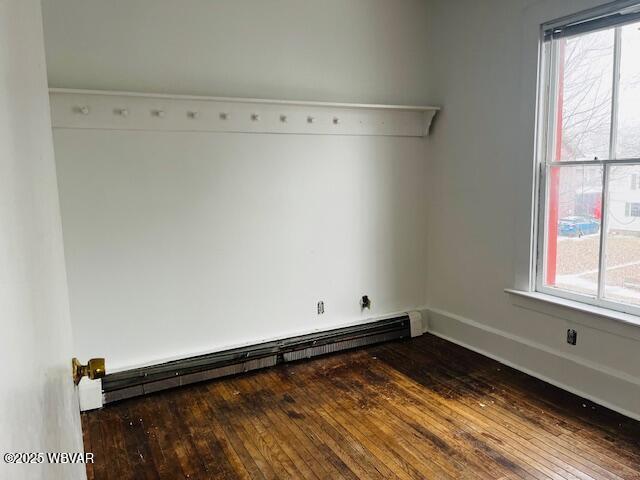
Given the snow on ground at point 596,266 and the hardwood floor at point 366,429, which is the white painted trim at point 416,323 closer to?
the hardwood floor at point 366,429

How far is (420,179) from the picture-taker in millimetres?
3984

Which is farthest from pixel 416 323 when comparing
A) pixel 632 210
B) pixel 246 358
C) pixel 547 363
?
pixel 632 210

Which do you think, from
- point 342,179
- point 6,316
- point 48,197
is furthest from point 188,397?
point 6,316

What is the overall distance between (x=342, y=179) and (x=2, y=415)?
3.24 metres

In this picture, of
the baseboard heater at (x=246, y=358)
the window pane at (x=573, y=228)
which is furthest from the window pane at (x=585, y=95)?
the baseboard heater at (x=246, y=358)

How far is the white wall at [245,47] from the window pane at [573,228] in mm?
1337

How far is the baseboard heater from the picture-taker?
2.94 m

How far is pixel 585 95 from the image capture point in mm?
2889

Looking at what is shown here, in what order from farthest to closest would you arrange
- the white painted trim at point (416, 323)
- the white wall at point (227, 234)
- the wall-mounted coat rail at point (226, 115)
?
the white painted trim at point (416, 323)
the white wall at point (227, 234)
the wall-mounted coat rail at point (226, 115)

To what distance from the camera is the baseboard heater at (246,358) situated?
2943mm

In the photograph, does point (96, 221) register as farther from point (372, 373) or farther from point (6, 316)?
point (6, 316)

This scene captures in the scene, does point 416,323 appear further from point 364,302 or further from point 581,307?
point 581,307

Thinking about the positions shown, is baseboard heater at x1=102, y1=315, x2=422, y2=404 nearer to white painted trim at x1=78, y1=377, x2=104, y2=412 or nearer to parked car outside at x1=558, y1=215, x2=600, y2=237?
white painted trim at x1=78, y1=377, x2=104, y2=412

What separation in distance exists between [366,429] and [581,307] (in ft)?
4.80
